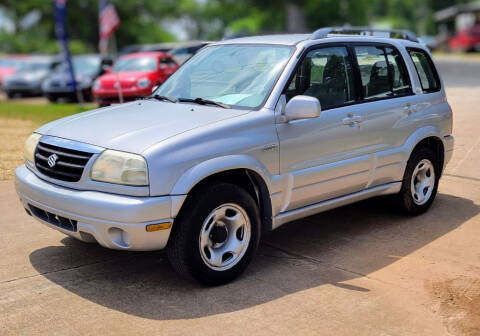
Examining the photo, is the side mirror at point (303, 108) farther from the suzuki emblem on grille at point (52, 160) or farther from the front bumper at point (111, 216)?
the suzuki emblem on grille at point (52, 160)

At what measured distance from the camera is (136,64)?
17.0 metres

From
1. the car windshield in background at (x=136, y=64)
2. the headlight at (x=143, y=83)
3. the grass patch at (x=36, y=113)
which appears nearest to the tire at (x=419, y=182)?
the grass patch at (x=36, y=113)

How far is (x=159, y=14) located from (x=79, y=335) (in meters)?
52.6

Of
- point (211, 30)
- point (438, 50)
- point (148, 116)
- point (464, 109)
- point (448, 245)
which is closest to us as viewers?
point (148, 116)

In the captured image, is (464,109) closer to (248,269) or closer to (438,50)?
(248,269)

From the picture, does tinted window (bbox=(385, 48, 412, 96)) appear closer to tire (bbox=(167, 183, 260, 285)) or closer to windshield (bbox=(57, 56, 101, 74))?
tire (bbox=(167, 183, 260, 285))

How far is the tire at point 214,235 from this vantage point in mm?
4570

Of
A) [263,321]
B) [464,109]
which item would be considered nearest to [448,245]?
[263,321]

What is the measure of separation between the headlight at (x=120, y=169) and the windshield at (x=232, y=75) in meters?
1.11

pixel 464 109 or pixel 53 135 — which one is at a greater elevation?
pixel 53 135

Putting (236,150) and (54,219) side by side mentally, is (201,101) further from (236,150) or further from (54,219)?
(54,219)

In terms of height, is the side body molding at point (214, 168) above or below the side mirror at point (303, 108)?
below

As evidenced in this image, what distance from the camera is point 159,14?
54625mm

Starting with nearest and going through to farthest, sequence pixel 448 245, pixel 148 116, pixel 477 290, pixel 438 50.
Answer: pixel 477 290 → pixel 148 116 → pixel 448 245 → pixel 438 50
